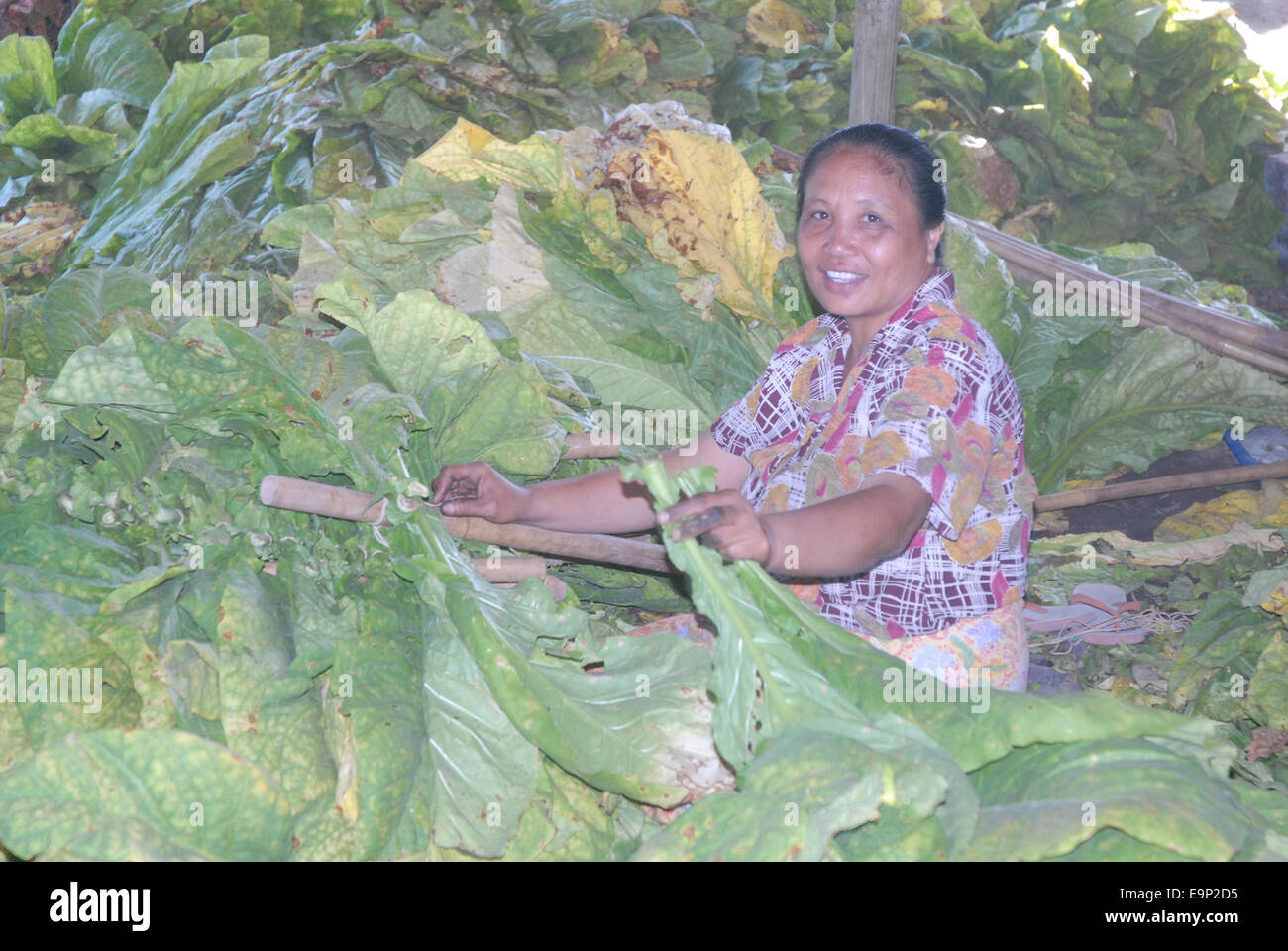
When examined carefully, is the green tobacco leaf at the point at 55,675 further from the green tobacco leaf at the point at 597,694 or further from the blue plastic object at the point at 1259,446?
the blue plastic object at the point at 1259,446

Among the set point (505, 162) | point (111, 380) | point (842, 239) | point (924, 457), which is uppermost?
point (505, 162)

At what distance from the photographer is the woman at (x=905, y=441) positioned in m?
1.74

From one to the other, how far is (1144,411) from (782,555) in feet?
7.58

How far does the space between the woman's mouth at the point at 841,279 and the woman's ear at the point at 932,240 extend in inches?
5.5

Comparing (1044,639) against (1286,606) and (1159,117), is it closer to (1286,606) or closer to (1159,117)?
(1286,606)

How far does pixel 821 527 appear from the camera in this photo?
156cm

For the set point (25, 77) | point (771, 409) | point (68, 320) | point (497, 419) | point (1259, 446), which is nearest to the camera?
point (497, 419)

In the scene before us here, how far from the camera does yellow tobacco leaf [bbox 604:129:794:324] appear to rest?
297 centimetres

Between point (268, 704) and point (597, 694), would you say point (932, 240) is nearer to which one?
point (597, 694)

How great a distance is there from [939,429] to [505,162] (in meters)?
1.61

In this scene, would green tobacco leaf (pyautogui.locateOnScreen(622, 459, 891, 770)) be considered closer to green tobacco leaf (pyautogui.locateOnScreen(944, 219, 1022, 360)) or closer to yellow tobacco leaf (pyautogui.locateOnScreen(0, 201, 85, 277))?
green tobacco leaf (pyautogui.locateOnScreen(944, 219, 1022, 360))

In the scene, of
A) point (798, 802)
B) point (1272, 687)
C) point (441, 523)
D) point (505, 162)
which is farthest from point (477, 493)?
point (1272, 687)

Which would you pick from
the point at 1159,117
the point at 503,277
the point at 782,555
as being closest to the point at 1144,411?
the point at 503,277

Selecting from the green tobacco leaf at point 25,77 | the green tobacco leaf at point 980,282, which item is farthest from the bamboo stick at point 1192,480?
the green tobacco leaf at point 25,77
